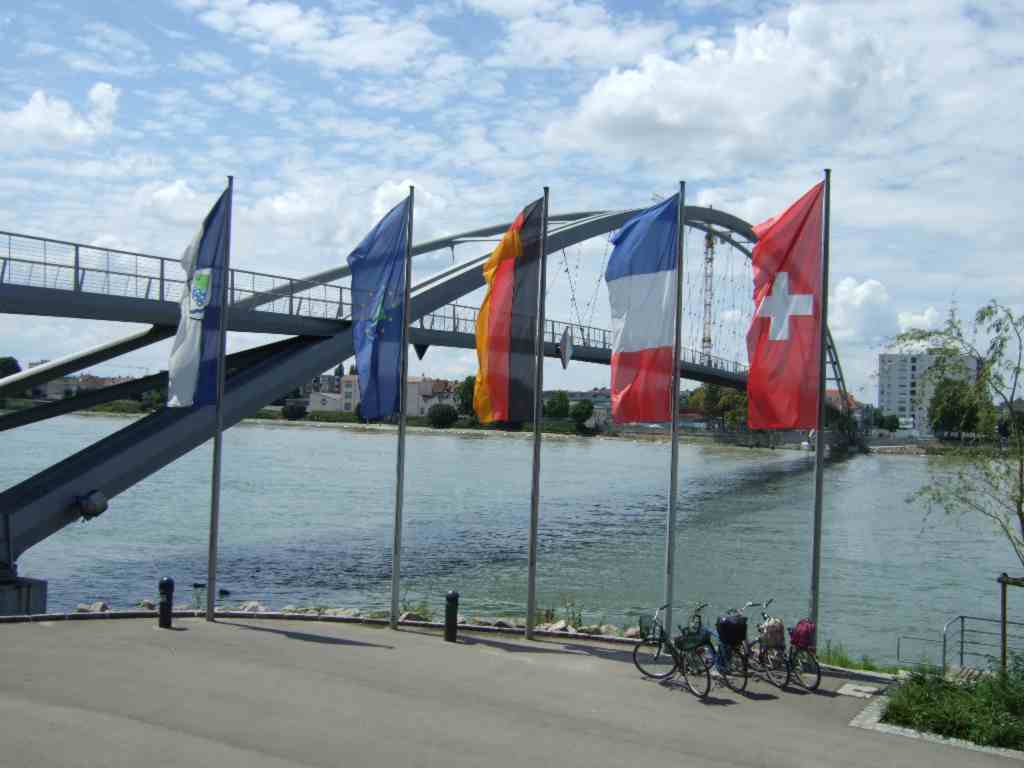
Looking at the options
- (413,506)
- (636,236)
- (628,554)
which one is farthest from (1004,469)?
(413,506)

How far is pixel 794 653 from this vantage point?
923cm

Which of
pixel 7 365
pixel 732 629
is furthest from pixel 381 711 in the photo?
pixel 7 365

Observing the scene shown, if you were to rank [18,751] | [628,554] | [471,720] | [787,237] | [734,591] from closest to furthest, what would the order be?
1. [18,751]
2. [471,720]
3. [787,237]
4. [734,591]
5. [628,554]

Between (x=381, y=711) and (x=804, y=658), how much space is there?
3.95 metres

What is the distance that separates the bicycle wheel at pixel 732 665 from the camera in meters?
9.21

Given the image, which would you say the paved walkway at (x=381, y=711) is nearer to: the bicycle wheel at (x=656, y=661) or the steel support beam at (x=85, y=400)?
the bicycle wheel at (x=656, y=661)

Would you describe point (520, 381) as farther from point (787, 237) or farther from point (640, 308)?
point (787, 237)

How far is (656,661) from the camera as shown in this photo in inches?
391

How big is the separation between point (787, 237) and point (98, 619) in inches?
341

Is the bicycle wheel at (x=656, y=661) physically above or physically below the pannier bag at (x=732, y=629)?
below

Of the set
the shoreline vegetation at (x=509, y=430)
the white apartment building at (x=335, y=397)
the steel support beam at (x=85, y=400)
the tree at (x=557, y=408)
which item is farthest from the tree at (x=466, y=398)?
the steel support beam at (x=85, y=400)

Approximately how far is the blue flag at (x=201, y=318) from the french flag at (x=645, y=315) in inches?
191

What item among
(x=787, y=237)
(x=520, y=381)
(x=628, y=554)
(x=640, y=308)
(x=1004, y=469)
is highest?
(x=787, y=237)

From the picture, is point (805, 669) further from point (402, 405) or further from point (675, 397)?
point (402, 405)
